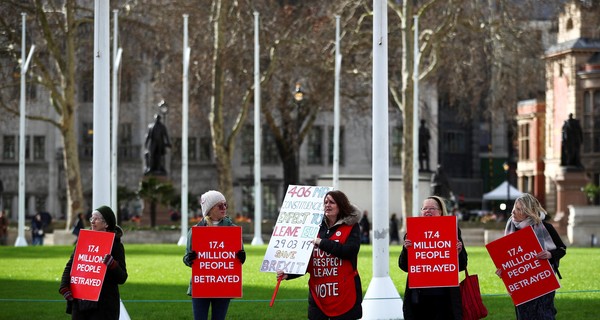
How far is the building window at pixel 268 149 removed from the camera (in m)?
92.7

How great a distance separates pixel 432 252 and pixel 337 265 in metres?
A: 1.10

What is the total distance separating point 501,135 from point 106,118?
79.7 metres

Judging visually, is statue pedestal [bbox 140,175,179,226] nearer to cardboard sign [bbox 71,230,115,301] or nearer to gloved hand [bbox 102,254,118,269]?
cardboard sign [bbox 71,230,115,301]

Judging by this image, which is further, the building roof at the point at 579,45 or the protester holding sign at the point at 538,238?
the building roof at the point at 579,45

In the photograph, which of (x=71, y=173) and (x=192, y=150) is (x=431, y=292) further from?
(x=192, y=150)

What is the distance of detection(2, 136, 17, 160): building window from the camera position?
92000 mm

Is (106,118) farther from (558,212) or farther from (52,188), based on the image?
(52,188)

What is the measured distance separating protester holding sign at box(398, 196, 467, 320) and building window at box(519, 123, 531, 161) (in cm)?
6778

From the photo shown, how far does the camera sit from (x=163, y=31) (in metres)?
61.1

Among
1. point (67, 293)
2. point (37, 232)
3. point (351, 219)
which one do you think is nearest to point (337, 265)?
point (351, 219)

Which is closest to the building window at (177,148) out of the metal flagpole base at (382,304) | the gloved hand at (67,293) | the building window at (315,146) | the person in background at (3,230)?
the building window at (315,146)

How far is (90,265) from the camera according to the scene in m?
14.7

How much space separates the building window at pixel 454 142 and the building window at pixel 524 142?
14.1 m

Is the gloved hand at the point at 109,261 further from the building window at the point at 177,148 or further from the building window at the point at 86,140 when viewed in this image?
the building window at the point at 86,140
